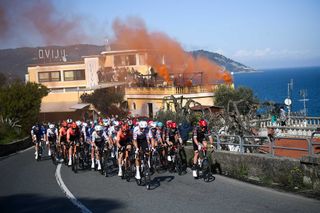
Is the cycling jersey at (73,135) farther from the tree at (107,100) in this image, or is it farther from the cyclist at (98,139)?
the tree at (107,100)

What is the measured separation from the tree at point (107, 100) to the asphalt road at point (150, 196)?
123 feet

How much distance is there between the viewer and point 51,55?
321 ft

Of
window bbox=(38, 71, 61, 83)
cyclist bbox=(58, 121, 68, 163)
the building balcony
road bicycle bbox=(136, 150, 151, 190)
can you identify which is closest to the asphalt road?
road bicycle bbox=(136, 150, 151, 190)

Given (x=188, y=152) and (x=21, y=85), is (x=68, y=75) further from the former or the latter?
(x=188, y=152)

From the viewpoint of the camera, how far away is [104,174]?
17.9 meters

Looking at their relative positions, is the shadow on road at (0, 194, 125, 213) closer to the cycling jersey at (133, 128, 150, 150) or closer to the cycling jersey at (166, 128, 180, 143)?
the cycling jersey at (133, 128, 150, 150)

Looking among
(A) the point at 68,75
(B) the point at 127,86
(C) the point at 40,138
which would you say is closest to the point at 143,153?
(C) the point at 40,138

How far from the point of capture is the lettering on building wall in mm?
96500

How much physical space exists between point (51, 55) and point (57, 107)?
37.4 metres

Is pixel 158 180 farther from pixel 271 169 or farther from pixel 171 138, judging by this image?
pixel 271 169

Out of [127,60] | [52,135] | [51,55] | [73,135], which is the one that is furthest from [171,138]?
[51,55]

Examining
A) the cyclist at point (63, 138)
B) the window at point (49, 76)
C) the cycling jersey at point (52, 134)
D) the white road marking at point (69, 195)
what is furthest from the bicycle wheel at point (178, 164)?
the window at point (49, 76)

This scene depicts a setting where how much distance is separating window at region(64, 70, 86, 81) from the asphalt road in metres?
59.6

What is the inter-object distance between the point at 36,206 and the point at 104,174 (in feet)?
17.9
